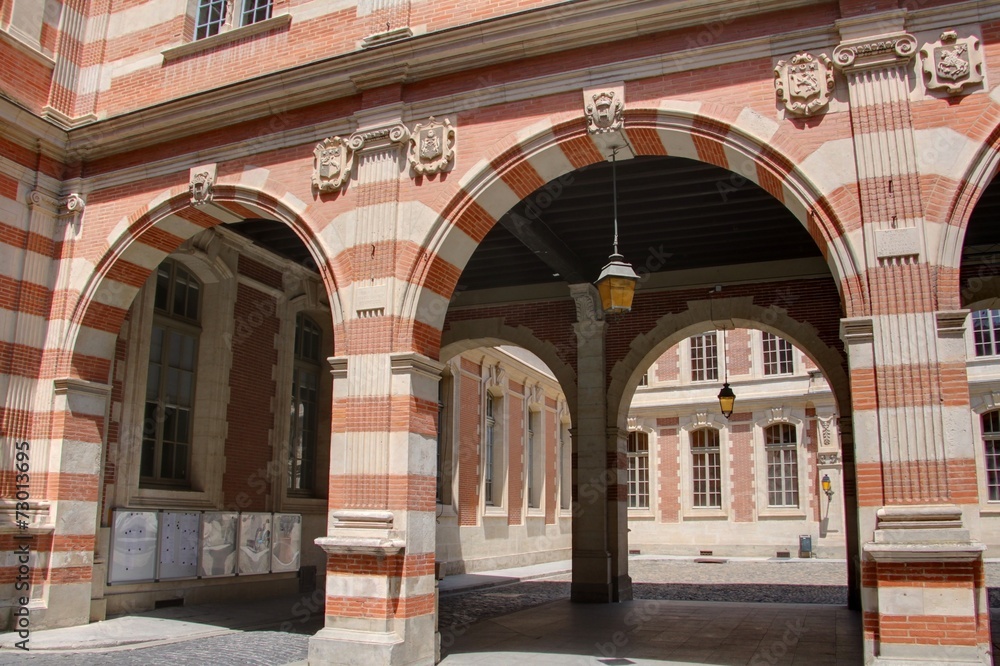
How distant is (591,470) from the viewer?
14.8m

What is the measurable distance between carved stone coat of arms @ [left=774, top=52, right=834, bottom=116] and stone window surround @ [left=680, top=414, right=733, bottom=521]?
897 inches

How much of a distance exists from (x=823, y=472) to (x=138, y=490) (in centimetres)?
2155

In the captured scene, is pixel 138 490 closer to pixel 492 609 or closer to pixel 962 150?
pixel 492 609

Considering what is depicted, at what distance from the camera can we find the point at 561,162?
29.6 ft

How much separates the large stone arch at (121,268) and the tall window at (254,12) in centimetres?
254

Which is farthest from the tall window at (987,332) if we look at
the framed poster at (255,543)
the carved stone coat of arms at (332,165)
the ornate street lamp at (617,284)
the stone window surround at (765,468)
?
the carved stone coat of arms at (332,165)

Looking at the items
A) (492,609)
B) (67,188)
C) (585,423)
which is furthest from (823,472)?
(67,188)

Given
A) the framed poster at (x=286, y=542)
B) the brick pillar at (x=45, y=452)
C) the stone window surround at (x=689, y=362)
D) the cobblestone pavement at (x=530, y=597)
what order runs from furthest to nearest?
1. the stone window surround at (x=689, y=362)
2. the framed poster at (x=286, y=542)
3. the brick pillar at (x=45, y=452)
4. the cobblestone pavement at (x=530, y=597)

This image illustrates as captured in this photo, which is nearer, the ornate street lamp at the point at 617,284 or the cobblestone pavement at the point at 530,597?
the ornate street lamp at the point at 617,284

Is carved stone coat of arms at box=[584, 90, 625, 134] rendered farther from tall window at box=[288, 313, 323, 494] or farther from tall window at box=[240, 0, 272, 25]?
tall window at box=[288, 313, 323, 494]

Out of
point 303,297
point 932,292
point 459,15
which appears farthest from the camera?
point 303,297

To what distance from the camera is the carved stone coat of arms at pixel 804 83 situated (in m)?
7.79

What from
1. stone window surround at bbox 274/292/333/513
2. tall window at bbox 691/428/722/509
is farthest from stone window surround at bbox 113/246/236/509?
tall window at bbox 691/428/722/509

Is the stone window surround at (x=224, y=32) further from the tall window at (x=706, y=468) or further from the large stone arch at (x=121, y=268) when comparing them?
the tall window at (x=706, y=468)
